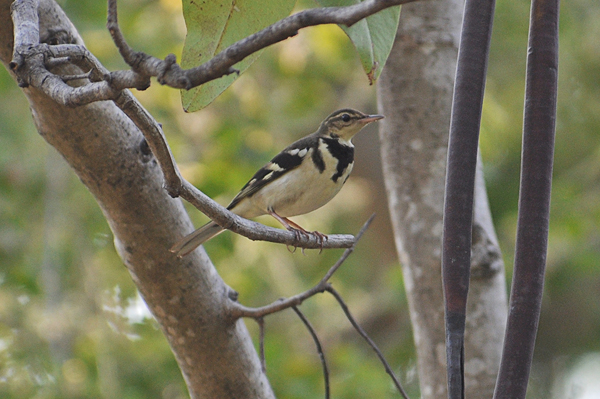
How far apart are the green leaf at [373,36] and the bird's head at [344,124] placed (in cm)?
229

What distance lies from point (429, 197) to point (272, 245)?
3.12m

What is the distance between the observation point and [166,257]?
199 centimetres

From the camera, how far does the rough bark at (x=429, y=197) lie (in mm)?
2500

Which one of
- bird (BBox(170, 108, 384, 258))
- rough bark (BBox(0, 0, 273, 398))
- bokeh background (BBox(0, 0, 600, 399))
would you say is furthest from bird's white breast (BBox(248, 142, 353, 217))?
rough bark (BBox(0, 0, 273, 398))

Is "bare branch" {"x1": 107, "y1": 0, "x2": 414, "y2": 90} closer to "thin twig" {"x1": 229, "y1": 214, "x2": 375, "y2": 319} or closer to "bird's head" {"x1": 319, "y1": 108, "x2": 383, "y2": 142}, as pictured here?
"thin twig" {"x1": 229, "y1": 214, "x2": 375, "y2": 319}

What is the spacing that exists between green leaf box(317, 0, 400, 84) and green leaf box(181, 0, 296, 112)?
112mm

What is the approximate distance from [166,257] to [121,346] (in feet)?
9.76

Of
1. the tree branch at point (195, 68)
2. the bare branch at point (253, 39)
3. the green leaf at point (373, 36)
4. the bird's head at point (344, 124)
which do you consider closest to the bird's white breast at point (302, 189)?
the bird's head at point (344, 124)

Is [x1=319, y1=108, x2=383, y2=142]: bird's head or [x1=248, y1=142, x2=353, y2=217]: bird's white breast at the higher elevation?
[x1=319, y1=108, x2=383, y2=142]: bird's head

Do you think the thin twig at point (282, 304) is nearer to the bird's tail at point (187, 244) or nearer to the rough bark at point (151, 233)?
the rough bark at point (151, 233)

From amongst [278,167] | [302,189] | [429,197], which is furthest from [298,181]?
[429,197]

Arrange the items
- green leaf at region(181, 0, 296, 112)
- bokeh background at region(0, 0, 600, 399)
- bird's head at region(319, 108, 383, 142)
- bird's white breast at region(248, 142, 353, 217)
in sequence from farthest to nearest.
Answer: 1. bokeh background at region(0, 0, 600, 399)
2. bird's head at region(319, 108, 383, 142)
3. bird's white breast at region(248, 142, 353, 217)
4. green leaf at region(181, 0, 296, 112)

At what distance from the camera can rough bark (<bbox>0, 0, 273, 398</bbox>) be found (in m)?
1.83

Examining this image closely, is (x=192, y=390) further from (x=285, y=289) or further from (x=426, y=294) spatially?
(x=285, y=289)
